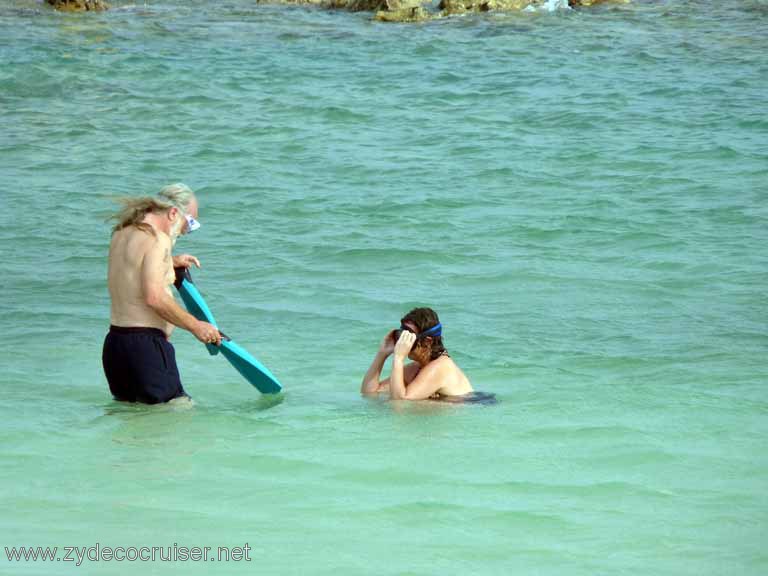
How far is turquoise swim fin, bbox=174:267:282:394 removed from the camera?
22.6 feet

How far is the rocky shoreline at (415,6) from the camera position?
80.5 feet

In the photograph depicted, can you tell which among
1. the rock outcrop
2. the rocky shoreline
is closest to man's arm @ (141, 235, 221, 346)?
the rocky shoreline

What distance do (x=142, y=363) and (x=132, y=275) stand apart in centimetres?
50

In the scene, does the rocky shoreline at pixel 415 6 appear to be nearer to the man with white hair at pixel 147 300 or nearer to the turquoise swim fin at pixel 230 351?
the turquoise swim fin at pixel 230 351

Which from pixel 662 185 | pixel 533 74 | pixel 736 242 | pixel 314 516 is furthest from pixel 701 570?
pixel 533 74

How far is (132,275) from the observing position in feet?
20.7

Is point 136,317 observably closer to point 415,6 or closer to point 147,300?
point 147,300

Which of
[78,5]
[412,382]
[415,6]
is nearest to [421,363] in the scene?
[412,382]

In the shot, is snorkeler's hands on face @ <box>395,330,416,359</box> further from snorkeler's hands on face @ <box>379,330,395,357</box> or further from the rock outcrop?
the rock outcrop

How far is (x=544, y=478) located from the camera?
571 cm

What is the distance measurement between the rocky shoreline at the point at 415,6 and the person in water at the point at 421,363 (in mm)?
18244

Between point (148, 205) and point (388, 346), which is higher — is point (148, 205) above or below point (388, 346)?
above

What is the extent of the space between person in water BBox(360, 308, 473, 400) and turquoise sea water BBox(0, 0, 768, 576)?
→ 0.14 metres

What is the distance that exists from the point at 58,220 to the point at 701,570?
908cm
